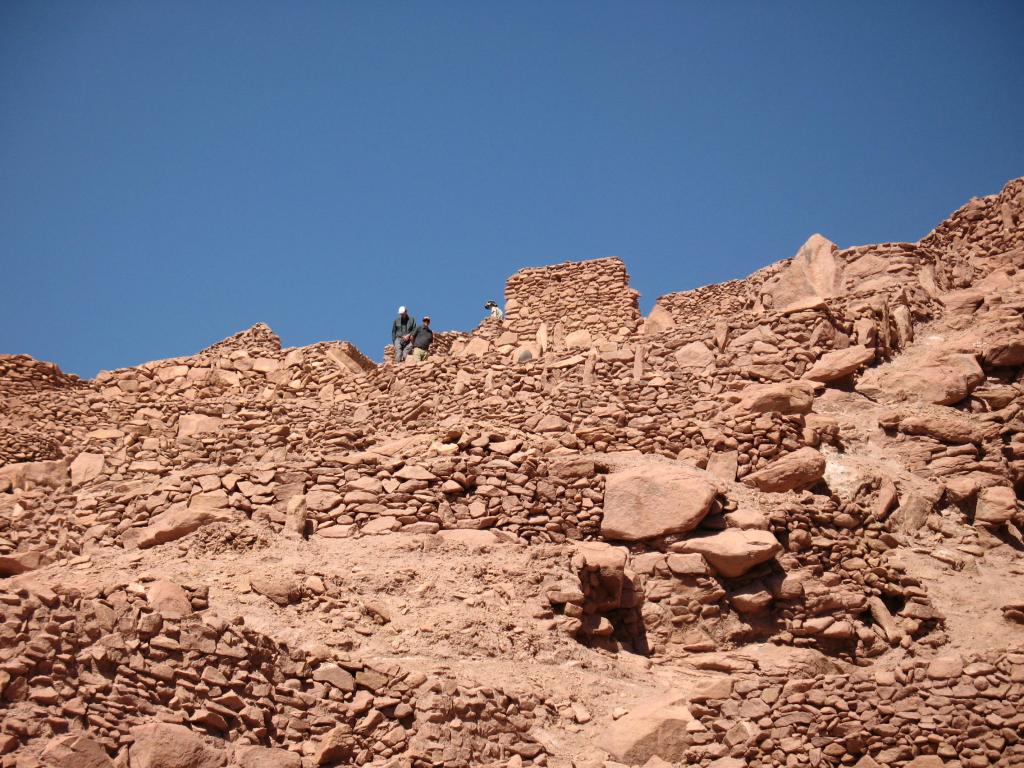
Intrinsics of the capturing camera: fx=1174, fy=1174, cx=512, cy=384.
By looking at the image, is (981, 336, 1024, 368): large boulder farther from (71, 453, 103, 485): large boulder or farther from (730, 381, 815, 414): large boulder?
(71, 453, 103, 485): large boulder

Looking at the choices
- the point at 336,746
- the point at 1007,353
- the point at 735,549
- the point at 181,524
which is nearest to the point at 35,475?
the point at 181,524

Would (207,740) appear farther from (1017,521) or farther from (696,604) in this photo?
(1017,521)

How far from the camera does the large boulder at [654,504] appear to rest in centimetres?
1338

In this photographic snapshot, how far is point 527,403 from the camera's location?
55.8 feet

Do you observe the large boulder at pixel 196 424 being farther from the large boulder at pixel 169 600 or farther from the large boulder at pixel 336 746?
the large boulder at pixel 336 746

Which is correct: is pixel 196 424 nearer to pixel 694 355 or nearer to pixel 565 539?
pixel 565 539

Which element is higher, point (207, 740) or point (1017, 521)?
point (1017, 521)

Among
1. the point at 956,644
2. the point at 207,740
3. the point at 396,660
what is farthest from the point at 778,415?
the point at 207,740

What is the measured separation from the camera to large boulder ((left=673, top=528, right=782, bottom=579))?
12.9 metres

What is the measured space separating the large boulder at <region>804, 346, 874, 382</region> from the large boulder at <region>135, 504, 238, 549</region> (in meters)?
8.43

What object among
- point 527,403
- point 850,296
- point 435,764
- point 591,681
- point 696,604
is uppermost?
point 850,296

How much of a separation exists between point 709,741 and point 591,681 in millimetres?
1463

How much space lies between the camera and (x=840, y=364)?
1695 centimetres

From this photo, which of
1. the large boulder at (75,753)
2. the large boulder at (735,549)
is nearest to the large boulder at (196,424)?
the large boulder at (735,549)
